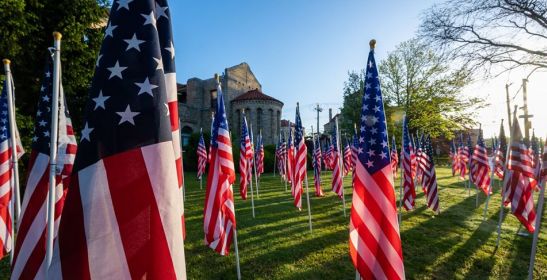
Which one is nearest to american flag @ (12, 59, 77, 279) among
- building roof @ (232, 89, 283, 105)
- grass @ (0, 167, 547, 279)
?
grass @ (0, 167, 547, 279)

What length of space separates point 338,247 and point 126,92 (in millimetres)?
7903

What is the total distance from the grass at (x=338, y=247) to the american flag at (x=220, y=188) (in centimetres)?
92

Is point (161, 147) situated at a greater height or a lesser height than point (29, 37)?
lesser

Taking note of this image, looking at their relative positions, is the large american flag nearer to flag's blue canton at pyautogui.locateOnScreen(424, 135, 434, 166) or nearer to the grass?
the grass

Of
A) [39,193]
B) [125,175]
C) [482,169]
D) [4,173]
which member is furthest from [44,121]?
[482,169]

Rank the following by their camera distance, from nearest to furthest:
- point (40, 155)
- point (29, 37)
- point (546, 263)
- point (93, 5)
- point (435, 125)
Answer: point (40, 155) → point (546, 263) → point (29, 37) → point (93, 5) → point (435, 125)

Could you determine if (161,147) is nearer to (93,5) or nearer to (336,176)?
(336,176)

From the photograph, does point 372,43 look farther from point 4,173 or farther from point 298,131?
point 4,173

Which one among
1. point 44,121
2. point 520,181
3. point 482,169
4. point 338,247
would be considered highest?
point 44,121

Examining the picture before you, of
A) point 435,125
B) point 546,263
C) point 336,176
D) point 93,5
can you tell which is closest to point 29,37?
point 93,5

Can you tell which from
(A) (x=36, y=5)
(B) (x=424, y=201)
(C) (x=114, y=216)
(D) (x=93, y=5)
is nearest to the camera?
(C) (x=114, y=216)

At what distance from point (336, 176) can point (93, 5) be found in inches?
528

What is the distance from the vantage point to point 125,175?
210 centimetres

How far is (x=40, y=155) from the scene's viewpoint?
426cm
